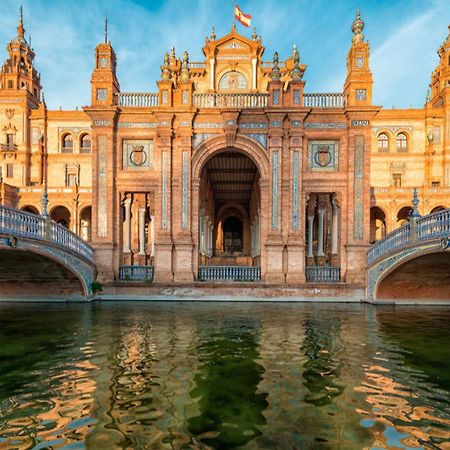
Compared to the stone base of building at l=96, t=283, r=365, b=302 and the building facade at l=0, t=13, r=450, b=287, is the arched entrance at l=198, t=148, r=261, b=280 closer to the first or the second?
the building facade at l=0, t=13, r=450, b=287

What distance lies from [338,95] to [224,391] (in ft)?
47.5

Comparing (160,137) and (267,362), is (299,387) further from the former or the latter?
(160,137)

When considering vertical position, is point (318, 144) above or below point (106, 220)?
above

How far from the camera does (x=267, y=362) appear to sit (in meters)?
7.02

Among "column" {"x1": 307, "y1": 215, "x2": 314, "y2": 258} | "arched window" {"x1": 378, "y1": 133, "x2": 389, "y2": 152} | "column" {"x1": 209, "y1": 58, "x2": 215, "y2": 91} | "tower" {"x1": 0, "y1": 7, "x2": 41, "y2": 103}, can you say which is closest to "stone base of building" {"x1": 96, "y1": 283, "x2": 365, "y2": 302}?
"column" {"x1": 307, "y1": 215, "x2": 314, "y2": 258}

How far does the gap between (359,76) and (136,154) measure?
1067cm

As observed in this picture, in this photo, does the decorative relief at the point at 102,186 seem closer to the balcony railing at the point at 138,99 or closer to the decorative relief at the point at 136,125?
the decorative relief at the point at 136,125

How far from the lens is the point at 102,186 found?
15.8 meters

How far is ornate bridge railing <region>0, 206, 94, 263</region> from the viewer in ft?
33.7

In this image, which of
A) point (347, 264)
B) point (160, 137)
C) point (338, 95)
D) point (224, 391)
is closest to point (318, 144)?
point (338, 95)

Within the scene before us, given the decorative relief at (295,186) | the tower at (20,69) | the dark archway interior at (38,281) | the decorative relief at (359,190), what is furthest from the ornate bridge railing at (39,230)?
the tower at (20,69)

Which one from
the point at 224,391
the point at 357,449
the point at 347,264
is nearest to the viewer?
the point at 357,449

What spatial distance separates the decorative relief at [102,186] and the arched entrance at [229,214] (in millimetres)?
4420

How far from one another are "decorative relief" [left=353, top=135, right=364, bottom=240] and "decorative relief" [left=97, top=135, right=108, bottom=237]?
11203 millimetres
